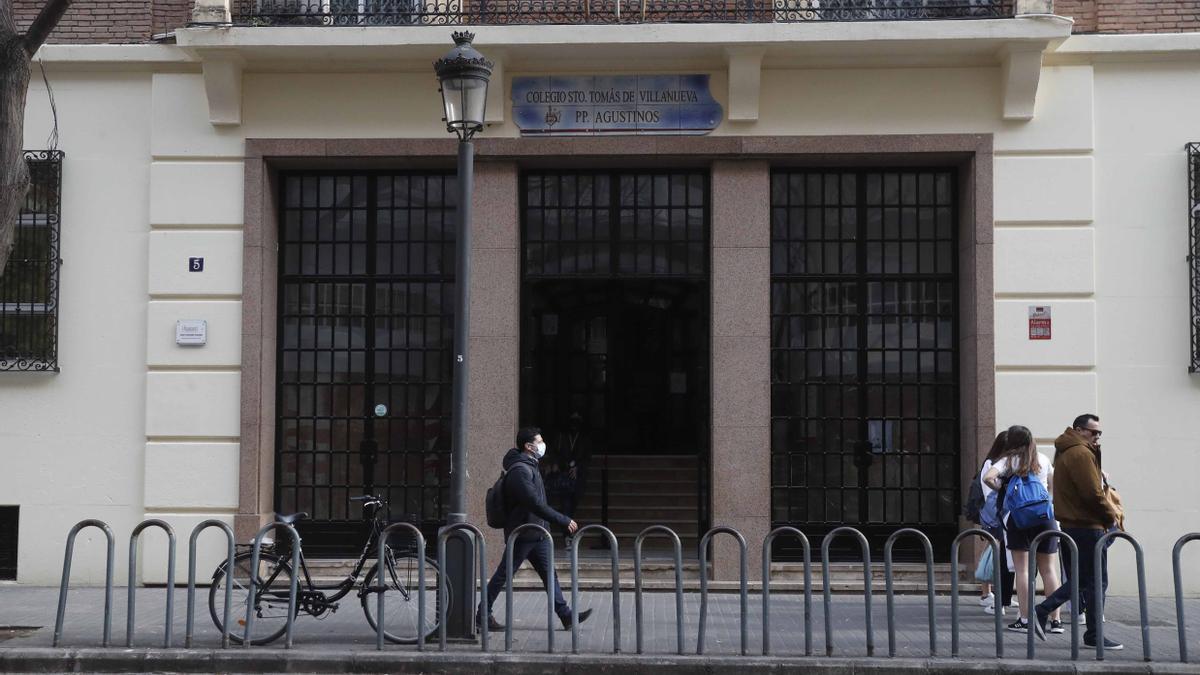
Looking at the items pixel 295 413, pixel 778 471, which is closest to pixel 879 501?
pixel 778 471

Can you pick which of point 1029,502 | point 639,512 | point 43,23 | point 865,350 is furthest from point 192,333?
point 1029,502

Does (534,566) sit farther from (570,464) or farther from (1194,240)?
Result: (1194,240)

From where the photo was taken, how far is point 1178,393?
538 inches

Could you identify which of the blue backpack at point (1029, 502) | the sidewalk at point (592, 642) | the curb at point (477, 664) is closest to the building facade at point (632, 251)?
the sidewalk at point (592, 642)

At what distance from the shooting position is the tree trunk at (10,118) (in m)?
10.6

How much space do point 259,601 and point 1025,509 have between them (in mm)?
6208

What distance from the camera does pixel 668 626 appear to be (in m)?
11.6

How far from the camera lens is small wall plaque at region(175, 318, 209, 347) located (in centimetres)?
1409

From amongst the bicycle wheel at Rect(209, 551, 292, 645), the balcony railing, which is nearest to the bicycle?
the bicycle wheel at Rect(209, 551, 292, 645)

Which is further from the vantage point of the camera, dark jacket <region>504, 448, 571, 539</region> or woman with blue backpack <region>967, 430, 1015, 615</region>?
woman with blue backpack <region>967, 430, 1015, 615</region>

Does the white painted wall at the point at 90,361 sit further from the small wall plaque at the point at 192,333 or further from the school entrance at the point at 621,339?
the school entrance at the point at 621,339

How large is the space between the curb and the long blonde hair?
1.87 m

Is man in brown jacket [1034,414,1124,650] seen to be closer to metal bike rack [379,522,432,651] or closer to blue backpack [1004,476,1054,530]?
blue backpack [1004,476,1054,530]

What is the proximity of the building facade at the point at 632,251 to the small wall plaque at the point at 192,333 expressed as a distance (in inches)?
1.5
